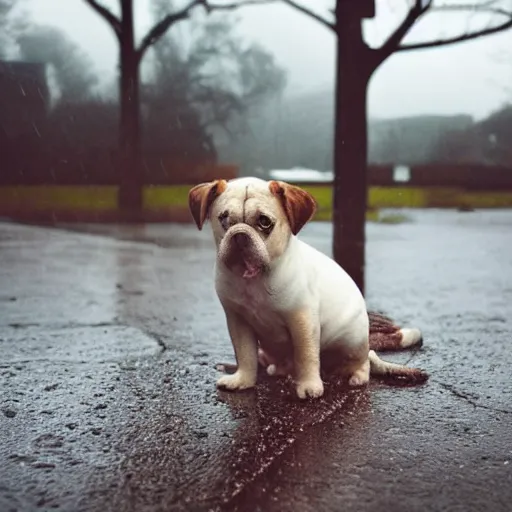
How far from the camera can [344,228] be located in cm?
600

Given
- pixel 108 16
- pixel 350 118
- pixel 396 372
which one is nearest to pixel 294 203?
pixel 396 372

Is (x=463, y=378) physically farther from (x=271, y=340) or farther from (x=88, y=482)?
(x=88, y=482)

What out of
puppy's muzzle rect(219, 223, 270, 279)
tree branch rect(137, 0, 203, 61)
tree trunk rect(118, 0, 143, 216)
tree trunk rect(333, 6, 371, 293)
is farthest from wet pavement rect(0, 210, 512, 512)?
tree branch rect(137, 0, 203, 61)

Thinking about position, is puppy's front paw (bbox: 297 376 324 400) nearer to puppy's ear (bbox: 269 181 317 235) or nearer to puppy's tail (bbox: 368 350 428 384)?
puppy's tail (bbox: 368 350 428 384)

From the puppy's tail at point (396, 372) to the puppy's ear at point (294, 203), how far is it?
655 mm

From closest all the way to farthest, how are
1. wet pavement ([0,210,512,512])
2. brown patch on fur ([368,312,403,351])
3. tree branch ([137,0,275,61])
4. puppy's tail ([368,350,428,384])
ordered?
wet pavement ([0,210,512,512]) → puppy's tail ([368,350,428,384]) → brown patch on fur ([368,312,403,351]) → tree branch ([137,0,275,61])

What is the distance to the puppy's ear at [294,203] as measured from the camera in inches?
80.8

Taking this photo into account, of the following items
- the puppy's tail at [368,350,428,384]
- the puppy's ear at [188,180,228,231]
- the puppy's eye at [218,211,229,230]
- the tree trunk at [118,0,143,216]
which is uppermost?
the tree trunk at [118,0,143,216]

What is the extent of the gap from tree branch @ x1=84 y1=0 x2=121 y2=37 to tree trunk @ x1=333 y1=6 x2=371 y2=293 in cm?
269

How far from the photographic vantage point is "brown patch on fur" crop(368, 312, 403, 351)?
2890 mm

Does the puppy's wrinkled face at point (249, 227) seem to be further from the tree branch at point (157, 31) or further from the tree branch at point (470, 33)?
the tree branch at point (157, 31)

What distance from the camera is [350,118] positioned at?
5.61 meters

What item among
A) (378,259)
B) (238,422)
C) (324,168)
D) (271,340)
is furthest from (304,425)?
(324,168)

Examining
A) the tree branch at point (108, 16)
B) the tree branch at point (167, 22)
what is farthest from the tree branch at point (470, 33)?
the tree branch at point (108, 16)
